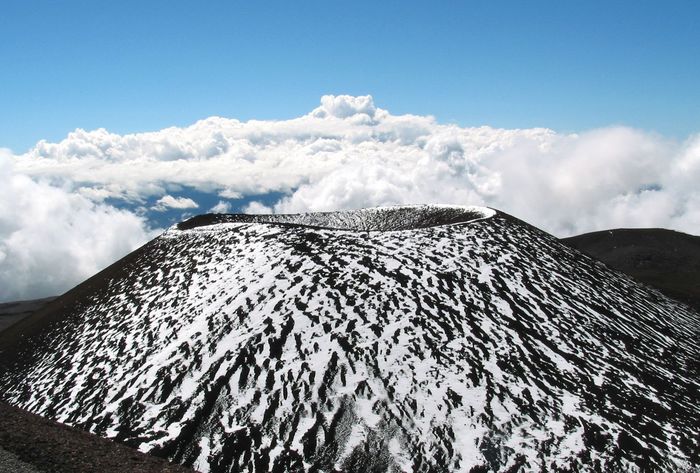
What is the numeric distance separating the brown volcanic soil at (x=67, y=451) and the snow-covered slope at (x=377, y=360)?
1.27 m

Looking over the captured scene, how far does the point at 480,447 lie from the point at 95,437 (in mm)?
16686

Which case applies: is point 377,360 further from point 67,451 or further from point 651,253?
point 651,253

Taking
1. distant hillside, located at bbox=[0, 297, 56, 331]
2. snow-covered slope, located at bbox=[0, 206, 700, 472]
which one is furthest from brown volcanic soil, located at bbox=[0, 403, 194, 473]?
distant hillside, located at bbox=[0, 297, 56, 331]

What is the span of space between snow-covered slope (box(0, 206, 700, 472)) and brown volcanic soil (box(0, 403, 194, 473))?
4.15 ft

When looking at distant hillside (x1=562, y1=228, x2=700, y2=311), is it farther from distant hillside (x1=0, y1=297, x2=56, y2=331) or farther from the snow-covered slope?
distant hillside (x1=0, y1=297, x2=56, y2=331)

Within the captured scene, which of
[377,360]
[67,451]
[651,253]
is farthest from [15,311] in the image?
[651,253]

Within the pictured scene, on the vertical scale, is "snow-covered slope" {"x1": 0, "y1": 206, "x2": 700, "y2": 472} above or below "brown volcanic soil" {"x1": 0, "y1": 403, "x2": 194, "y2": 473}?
above

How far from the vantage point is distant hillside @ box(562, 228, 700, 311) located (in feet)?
334

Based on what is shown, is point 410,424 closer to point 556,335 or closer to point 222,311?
point 556,335

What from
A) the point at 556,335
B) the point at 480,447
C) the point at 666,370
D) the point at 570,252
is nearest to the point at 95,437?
the point at 480,447

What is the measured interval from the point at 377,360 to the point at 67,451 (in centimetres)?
1364

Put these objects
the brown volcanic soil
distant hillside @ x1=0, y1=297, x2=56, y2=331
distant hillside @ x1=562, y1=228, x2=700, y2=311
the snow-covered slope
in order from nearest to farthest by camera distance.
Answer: the brown volcanic soil, the snow-covered slope, distant hillside @ x1=562, y1=228, x2=700, y2=311, distant hillside @ x1=0, y1=297, x2=56, y2=331

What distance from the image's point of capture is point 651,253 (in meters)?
116

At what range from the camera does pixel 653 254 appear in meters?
115
